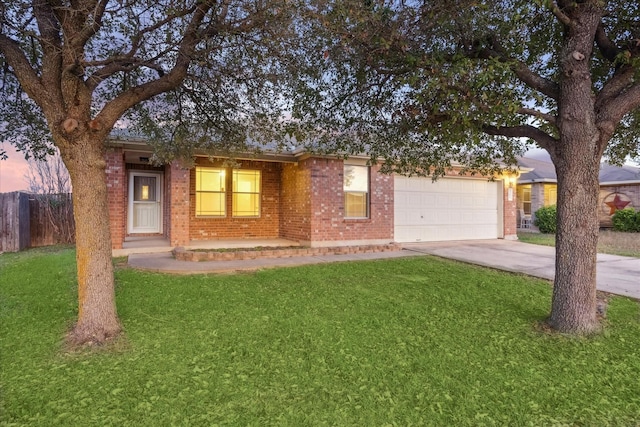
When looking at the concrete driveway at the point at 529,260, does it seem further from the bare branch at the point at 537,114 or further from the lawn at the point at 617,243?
the bare branch at the point at 537,114

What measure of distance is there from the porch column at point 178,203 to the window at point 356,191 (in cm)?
458

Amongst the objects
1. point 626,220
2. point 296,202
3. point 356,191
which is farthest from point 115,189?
point 626,220

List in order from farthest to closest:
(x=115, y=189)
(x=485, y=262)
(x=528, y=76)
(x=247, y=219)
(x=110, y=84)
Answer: (x=247, y=219), (x=115, y=189), (x=485, y=262), (x=110, y=84), (x=528, y=76)

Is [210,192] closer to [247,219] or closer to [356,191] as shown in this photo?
[247,219]

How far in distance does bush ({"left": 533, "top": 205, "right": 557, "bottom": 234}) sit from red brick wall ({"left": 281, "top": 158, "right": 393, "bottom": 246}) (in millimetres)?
9567

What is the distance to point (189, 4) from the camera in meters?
4.58

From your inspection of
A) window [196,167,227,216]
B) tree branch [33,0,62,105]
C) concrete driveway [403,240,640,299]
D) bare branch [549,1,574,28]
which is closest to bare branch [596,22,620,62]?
bare branch [549,1,574,28]

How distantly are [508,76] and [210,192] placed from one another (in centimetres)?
943

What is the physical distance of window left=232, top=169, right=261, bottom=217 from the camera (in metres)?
12.1

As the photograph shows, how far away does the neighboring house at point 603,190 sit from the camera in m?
16.7

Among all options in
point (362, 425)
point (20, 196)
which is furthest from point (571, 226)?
point (20, 196)

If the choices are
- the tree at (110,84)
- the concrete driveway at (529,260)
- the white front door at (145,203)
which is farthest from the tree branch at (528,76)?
the white front door at (145,203)

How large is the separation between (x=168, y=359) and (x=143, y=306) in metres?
1.90

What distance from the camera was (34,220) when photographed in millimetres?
12336
